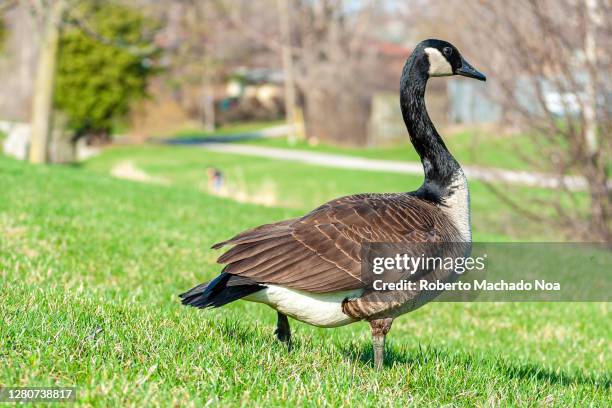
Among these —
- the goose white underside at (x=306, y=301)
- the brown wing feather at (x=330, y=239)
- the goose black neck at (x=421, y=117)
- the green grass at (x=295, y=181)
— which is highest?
the goose black neck at (x=421, y=117)

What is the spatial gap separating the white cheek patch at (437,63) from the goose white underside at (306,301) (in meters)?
1.94

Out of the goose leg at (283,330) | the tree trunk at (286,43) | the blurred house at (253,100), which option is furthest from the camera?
the blurred house at (253,100)

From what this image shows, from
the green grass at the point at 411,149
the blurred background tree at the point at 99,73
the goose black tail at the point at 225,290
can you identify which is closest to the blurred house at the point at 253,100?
the green grass at the point at 411,149

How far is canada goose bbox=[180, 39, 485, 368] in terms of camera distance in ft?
15.3

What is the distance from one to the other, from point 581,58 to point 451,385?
11.5m

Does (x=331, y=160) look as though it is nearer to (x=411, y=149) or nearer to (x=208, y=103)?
(x=411, y=149)

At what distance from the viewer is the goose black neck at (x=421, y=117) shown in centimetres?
564

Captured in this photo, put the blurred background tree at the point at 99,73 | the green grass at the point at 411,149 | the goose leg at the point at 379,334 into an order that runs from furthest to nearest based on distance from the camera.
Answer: the blurred background tree at the point at 99,73 → the green grass at the point at 411,149 → the goose leg at the point at 379,334

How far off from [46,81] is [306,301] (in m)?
21.5

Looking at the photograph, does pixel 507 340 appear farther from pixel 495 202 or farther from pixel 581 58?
pixel 495 202

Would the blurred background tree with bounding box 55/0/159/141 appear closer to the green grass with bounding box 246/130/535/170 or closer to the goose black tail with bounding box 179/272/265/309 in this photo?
the green grass with bounding box 246/130/535/170

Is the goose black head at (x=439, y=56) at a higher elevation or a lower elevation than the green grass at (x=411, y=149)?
higher

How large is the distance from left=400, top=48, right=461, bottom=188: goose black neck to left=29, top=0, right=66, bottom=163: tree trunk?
1934 centimetres

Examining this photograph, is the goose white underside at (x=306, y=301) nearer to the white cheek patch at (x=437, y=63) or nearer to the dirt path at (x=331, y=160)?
the white cheek patch at (x=437, y=63)
